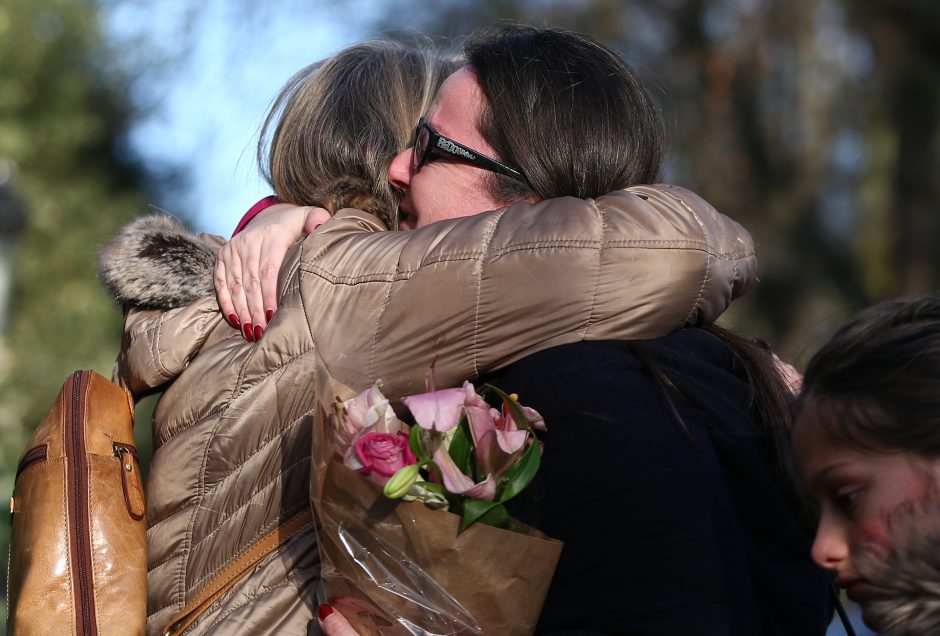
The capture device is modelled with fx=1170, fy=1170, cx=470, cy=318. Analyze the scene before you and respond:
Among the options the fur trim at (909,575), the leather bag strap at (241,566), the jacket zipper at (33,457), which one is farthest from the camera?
the jacket zipper at (33,457)

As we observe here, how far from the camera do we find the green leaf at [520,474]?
177cm

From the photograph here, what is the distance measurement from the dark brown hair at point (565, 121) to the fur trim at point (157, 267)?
0.66 m

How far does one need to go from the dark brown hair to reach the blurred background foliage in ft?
27.6

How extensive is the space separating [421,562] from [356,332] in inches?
17.4

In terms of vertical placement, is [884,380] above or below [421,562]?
above

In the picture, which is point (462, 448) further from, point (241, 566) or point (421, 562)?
point (241, 566)

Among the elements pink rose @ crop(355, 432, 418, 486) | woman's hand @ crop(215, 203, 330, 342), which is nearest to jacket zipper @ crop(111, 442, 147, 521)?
woman's hand @ crop(215, 203, 330, 342)

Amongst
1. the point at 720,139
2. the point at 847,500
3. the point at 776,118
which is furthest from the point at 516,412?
the point at 776,118

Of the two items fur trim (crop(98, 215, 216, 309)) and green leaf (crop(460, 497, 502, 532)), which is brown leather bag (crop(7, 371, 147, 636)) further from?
green leaf (crop(460, 497, 502, 532))

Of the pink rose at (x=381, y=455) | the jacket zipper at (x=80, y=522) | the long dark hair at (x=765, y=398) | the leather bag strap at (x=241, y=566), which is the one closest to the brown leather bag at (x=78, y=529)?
the jacket zipper at (x=80, y=522)

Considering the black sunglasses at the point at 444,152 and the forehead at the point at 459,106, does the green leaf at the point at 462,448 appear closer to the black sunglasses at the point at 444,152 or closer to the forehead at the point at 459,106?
the black sunglasses at the point at 444,152

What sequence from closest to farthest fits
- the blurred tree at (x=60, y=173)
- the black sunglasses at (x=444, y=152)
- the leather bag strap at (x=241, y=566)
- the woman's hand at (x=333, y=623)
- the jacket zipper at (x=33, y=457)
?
the woman's hand at (x=333, y=623) → the leather bag strap at (x=241, y=566) → the jacket zipper at (x=33, y=457) → the black sunglasses at (x=444, y=152) → the blurred tree at (x=60, y=173)

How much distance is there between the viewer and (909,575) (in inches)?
59.8

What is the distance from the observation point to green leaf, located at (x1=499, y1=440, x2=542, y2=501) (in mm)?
1774
